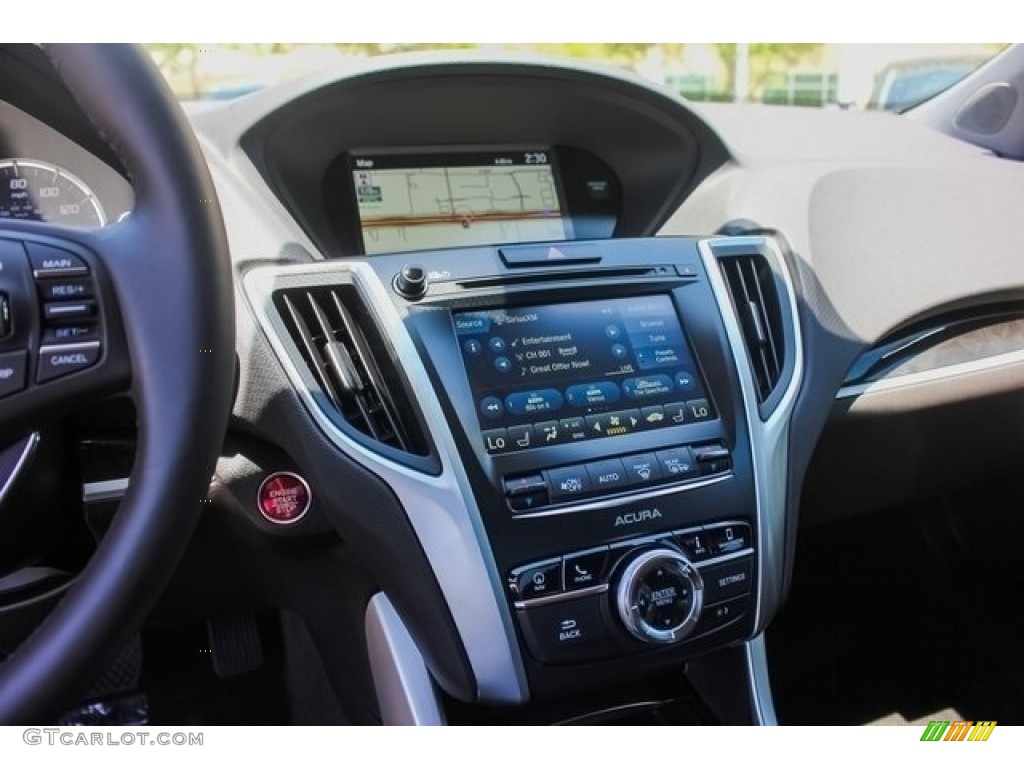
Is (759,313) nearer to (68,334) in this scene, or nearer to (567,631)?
(567,631)

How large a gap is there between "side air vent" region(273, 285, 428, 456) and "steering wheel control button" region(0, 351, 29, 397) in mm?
283

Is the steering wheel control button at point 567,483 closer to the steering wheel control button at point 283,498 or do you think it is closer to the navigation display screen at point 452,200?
the steering wheel control button at point 283,498

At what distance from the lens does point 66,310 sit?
75cm

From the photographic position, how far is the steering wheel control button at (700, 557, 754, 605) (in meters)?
1.08

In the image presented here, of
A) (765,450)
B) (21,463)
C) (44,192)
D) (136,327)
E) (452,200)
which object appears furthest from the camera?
(452,200)

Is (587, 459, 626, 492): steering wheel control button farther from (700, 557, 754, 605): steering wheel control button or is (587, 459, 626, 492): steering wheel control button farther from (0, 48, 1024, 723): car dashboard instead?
(700, 557, 754, 605): steering wheel control button

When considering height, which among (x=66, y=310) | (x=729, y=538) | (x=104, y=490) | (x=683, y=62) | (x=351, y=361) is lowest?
(x=729, y=538)

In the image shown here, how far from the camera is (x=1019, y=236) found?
1412 millimetres

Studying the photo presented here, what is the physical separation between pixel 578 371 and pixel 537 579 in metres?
0.22

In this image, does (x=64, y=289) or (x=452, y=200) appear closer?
(x=64, y=289)

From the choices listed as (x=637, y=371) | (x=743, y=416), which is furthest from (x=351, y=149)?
(x=743, y=416)

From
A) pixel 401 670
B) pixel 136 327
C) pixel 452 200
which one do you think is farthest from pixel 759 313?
pixel 136 327

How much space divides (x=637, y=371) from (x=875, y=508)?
545mm
